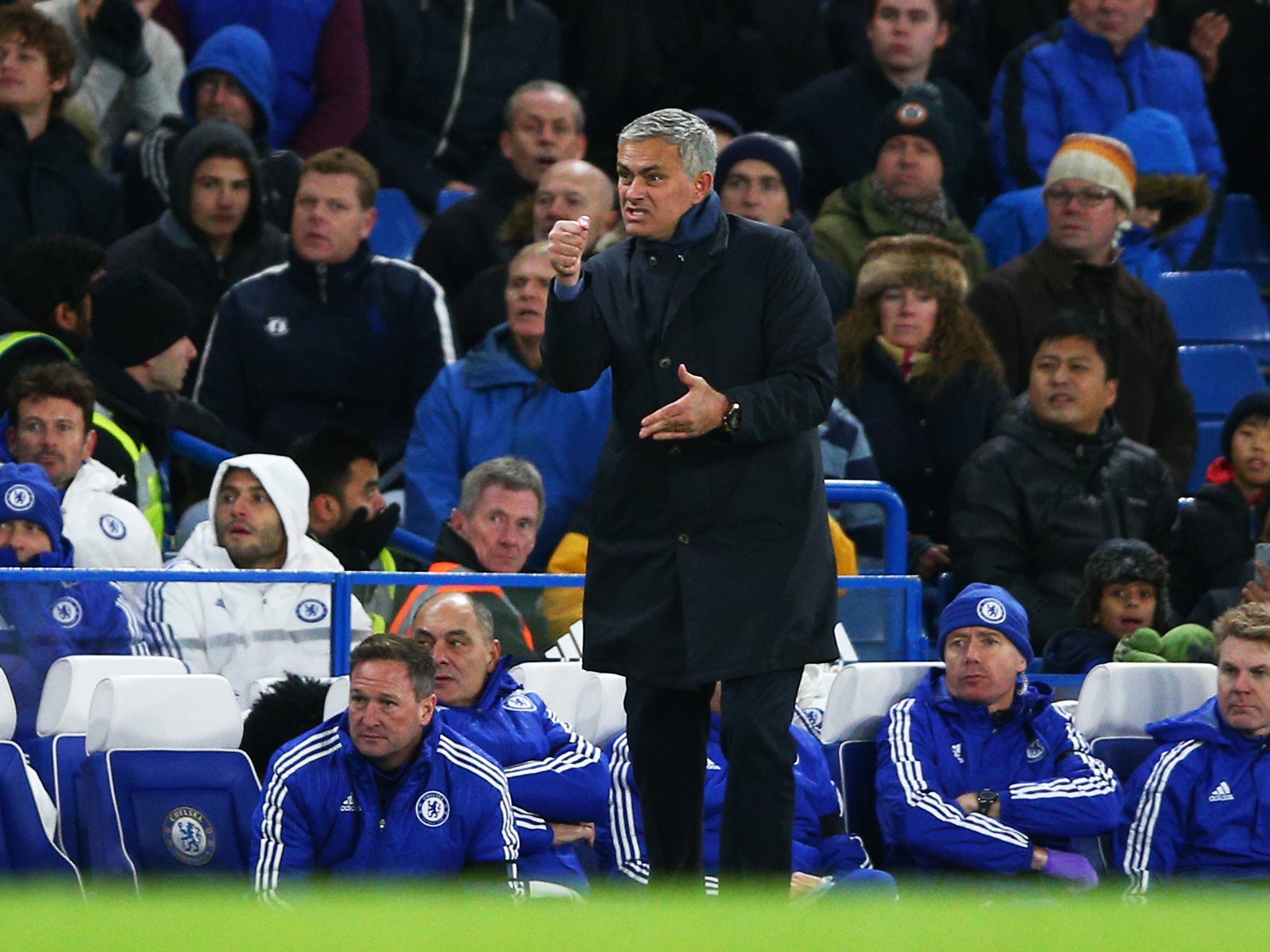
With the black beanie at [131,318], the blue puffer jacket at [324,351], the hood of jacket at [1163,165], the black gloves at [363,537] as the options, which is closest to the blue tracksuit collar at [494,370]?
the blue puffer jacket at [324,351]

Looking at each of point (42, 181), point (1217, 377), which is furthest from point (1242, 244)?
point (42, 181)

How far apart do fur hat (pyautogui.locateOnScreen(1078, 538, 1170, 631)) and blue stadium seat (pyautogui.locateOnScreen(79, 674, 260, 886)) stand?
308cm

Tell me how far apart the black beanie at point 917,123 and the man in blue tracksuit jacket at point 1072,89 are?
1.09m

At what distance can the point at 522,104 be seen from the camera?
11492 millimetres

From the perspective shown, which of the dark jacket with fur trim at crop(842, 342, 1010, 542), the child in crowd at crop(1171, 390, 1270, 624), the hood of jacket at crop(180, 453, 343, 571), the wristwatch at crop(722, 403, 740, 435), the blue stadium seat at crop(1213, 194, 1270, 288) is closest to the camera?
the wristwatch at crop(722, 403, 740, 435)

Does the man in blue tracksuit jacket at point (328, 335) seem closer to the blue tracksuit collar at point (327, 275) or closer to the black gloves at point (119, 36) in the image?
the blue tracksuit collar at point (327, 275)

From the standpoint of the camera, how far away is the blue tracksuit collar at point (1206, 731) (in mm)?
7934

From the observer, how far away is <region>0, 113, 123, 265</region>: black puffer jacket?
1070cm

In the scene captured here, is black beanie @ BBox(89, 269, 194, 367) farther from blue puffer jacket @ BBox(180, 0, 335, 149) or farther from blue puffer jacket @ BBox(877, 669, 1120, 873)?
blue puffer jacket @ BBox(877, 669, 1120, 873)

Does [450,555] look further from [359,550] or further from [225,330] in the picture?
[225,330]

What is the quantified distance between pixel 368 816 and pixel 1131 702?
2.55 metres

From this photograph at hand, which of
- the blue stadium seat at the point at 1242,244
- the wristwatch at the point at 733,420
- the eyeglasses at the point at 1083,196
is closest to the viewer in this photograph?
the wristwatch at the point at 733,420

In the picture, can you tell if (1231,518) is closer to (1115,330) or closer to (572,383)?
(1115,330)

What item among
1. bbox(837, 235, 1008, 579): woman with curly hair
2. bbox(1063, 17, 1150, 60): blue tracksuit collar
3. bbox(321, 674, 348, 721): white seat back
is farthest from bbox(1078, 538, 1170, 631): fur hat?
bbox(1063, 17, 1150, 60): blue tracksuit collar
